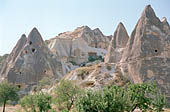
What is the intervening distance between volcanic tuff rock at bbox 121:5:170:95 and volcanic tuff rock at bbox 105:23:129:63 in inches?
157

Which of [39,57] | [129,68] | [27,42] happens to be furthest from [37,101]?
[27,42]

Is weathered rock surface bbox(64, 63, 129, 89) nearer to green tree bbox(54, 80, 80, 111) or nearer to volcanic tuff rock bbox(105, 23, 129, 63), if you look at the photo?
green tree bbox(54, 80, 80, 111)

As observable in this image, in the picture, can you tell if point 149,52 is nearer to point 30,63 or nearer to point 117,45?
point 117,45

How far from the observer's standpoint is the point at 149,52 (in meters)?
19.4

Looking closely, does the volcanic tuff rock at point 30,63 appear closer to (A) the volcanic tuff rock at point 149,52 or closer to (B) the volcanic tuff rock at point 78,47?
(B) the volcanic tuff rock at point 78,47

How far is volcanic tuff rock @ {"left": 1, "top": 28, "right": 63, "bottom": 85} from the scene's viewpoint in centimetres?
2945

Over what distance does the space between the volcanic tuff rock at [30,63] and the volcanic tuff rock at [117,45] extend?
10.4 meters

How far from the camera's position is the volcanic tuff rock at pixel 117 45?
2502 centimetres

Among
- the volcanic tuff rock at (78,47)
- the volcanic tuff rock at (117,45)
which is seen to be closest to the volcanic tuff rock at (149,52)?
the volcanic tuff rock at (117,45)

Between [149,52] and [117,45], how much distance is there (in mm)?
7057

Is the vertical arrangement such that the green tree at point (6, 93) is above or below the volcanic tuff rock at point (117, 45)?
below

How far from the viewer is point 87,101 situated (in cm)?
928

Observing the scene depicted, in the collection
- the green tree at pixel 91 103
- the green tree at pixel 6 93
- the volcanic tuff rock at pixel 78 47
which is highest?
the volcanic tuff rock at pixel 78 47

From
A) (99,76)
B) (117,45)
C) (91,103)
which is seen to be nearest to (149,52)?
(99,76)
